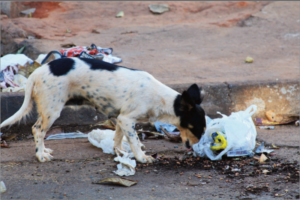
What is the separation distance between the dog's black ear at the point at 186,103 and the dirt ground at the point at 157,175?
1.95 ft

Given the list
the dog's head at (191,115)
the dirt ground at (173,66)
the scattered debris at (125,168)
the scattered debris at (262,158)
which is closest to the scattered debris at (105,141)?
the dirt ground at (173,66)

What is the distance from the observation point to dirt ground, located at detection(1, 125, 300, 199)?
2910mm

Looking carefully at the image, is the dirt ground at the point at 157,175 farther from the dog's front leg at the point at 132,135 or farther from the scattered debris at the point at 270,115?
the scattered debris at the point at 270,115

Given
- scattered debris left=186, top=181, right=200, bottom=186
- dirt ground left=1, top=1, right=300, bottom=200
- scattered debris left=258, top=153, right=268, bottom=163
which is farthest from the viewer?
scattered debris left=258, top=153, right=268, bottom=163

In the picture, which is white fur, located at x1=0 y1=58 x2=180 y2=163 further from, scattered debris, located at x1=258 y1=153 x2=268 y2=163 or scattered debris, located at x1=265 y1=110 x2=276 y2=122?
scattered debris, located at x1=265 y1=110 x2=276 y2=122

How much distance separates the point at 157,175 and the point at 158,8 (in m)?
10.2

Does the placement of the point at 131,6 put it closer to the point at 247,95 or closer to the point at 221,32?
the point at 221,32

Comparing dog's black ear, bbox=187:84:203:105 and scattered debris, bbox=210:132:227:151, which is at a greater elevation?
dog's black ear, bbox=187:84:203:105

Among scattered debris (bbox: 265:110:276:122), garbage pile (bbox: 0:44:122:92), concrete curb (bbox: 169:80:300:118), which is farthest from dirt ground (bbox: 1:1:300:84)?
garbage pile (bbox: 0:44:122:92)

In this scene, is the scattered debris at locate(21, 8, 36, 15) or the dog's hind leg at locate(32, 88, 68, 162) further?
the scattered debris at locate(21, 8, 36, 15)

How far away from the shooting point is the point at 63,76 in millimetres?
3719

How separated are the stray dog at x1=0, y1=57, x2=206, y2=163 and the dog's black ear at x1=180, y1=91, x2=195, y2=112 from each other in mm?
11

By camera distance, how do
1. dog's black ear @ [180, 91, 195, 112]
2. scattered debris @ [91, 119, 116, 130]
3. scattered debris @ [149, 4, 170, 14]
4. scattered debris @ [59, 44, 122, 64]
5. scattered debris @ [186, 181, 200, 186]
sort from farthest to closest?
scattered debris @ [149, 4, 170, 14] → scattered debris @ [59, 44, 122, 64] → scattered debris @ [91, 119, 116, 130] → dog's black ear @ [180, 91, 195, 112] → scattered debris @ [186, 181, 200, 186]

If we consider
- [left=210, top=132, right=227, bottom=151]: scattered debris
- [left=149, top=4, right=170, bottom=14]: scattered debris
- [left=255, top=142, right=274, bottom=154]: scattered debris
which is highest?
[left=149, top=4, right=170, bottom=14]: scattered debris
